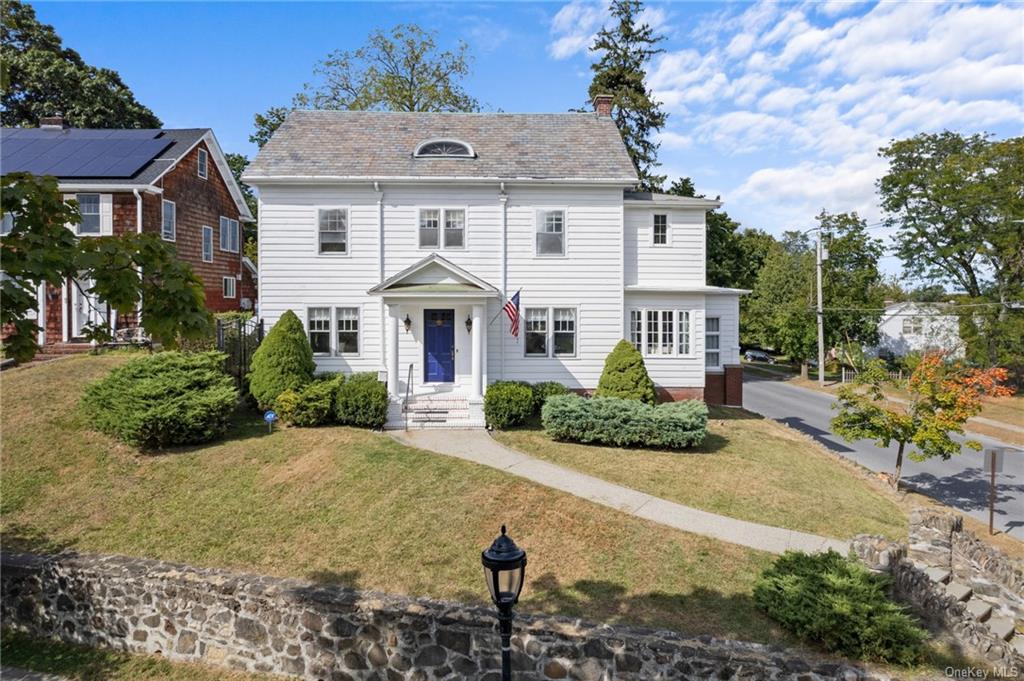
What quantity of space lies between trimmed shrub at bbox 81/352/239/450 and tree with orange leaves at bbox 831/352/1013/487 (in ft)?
52.7

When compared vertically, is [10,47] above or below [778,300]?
above

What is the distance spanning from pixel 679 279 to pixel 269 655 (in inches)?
632

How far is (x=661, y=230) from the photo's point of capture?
18.9 metres

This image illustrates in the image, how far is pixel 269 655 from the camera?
7176mm

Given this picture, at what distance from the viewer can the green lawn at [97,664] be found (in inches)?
284

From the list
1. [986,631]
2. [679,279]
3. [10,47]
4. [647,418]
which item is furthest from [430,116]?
[10,47]

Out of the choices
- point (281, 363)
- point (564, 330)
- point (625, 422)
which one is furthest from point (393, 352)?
point (625, 422)

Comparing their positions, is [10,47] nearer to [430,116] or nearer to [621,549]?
[430,116]

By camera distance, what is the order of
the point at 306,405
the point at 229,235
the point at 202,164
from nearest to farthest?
the point at 306,405, the point at 202,164, the point at 229,235

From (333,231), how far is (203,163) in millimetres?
11629

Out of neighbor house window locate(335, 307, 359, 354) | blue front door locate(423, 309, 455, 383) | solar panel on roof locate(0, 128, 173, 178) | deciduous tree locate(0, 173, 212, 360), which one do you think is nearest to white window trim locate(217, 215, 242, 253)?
solar panel on roof locate(0, 128, 173, 178)

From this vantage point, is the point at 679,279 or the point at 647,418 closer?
the point at 647,418

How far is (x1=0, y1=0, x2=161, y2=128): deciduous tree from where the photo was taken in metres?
33.6

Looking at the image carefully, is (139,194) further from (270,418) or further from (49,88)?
(49,88)
